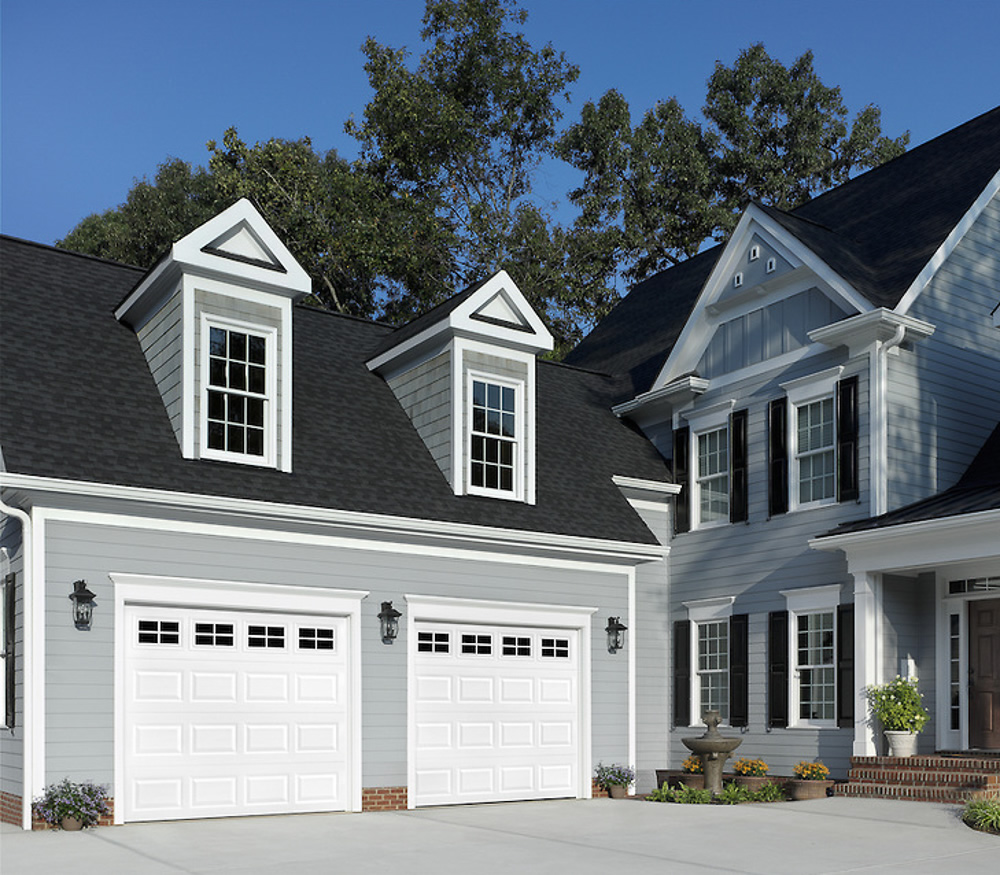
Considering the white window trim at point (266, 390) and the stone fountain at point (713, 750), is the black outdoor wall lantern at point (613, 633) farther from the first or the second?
the white window trim at point (266, 390)

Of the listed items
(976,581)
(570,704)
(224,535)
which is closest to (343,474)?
(224,535)

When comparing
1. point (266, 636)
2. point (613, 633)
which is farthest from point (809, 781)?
point (266, 636)

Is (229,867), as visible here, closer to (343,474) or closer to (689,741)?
(343,474)

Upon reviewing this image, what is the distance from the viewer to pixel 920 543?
15078 millimetres

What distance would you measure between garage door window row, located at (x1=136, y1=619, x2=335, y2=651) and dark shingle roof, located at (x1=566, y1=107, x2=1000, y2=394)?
8948mm

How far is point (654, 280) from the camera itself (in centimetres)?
2633

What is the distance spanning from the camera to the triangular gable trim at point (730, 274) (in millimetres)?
16781

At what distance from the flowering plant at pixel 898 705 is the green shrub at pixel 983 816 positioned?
2.72 meters

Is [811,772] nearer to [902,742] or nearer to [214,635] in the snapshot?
[902,742]

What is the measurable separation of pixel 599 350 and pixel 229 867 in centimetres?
1679

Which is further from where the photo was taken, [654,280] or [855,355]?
→ [654,280]

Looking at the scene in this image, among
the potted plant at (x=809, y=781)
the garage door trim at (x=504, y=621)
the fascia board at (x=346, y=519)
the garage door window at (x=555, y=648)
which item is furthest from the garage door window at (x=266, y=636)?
the potted plant at (x=809, y=781)

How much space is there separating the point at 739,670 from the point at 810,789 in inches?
106

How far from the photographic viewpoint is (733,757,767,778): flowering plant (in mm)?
16766
